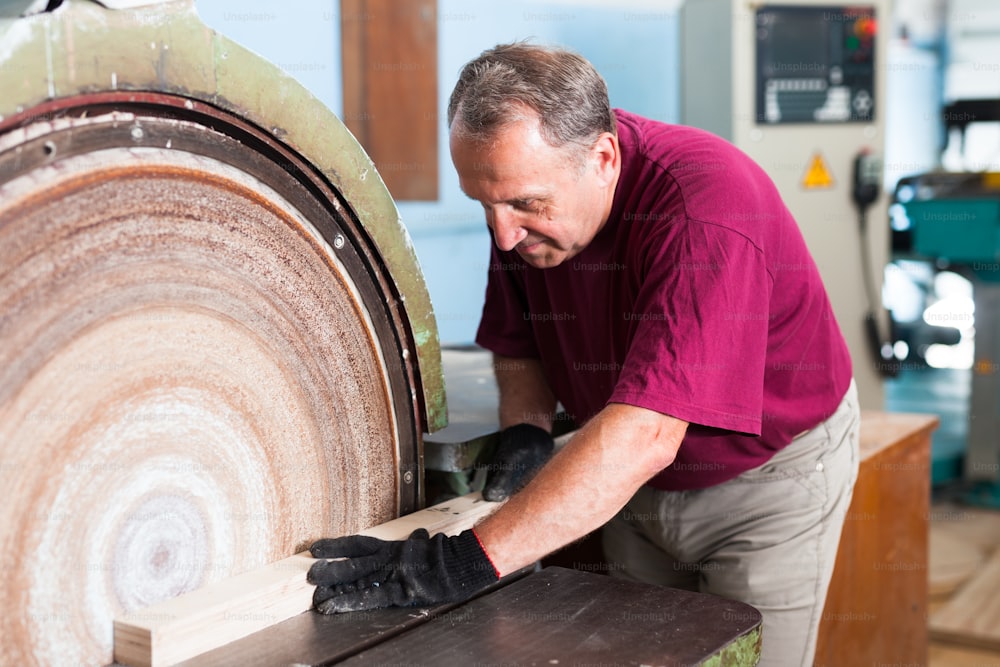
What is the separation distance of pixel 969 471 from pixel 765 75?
2194 millimetres

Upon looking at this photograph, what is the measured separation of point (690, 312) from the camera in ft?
4.17

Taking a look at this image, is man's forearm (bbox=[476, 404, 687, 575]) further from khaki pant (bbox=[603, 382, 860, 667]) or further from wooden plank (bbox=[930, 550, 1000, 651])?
wooden plank (bbox=[930, 550, 1000, 651])

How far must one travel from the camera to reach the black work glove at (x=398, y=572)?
1.21 metres

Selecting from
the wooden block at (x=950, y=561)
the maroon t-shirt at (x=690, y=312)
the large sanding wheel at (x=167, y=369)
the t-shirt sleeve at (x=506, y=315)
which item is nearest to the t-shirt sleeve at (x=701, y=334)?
the maroon t-shirt at (x=690, y=312)

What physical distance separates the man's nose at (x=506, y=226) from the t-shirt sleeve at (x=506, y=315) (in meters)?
0.33

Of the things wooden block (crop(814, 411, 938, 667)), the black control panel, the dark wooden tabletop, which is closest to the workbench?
the dark wooden tabletop

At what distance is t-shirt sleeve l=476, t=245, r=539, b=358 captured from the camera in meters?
1.76

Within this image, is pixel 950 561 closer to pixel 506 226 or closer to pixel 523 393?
pixel 523 393

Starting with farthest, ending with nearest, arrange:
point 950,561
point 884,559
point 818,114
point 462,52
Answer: point 950,561
point 818,114
point 462,52
point 884,559

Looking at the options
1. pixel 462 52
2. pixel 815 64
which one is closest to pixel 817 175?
pixel 815 64

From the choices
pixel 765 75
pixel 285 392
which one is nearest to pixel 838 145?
pixel 765 75

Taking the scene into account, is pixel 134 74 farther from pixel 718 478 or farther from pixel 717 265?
pixel 718 478

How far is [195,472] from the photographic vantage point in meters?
1.15

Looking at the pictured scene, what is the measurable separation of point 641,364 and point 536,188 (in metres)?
0.27
